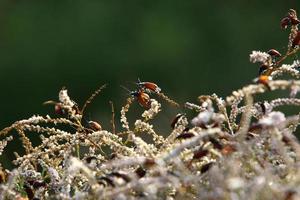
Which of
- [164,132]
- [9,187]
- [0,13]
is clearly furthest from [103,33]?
[9,187]

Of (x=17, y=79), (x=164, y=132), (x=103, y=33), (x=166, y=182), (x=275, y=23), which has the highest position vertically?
(x=275, y=23)

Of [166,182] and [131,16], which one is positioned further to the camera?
[131,16]

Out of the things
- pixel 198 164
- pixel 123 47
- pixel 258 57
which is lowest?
pixel 198 164

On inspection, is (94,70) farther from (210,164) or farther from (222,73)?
(210,164)

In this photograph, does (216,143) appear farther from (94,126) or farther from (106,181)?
(94,126)

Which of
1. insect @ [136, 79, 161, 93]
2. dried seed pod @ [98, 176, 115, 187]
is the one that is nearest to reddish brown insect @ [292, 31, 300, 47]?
insect @ [136, 79, 161, 93]

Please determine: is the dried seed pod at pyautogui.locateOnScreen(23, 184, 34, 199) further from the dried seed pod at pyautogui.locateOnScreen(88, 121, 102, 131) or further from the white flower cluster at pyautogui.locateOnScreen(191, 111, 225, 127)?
the white flower cluster at pyautogui.locateOnScreen(191, 111, 225, 127)

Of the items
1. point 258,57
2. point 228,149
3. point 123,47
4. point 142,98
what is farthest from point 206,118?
point 123,47

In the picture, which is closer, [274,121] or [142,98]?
[274,121]
